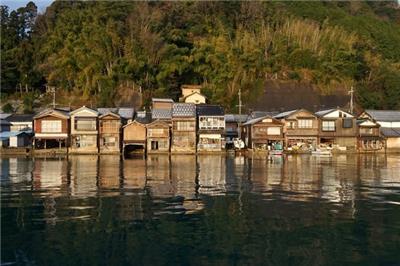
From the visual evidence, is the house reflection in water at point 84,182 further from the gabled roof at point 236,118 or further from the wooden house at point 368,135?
the wooden house at point 368,135

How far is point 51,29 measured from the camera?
209 ft

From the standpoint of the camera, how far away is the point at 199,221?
13.1m

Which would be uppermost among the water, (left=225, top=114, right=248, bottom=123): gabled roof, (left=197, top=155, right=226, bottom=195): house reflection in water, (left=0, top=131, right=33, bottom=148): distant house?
(left=225, top=114, right=248, bottom=123): gabled roof

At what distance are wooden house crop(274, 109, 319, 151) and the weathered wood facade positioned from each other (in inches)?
596

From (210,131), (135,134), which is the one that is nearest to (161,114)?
(135,134)

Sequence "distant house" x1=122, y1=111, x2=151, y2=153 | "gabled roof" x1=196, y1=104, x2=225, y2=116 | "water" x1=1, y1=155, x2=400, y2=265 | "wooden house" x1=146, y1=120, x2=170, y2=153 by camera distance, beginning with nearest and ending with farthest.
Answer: "water" x1=1, y1=155, x2=400, y2=265, "distant house" x1=122, y1=111, x2=151, y2=153, "wooden house" x1=146, y1=120, x2=170, y2=153, "gabled roof" x1=196, y1=104, x2=225, y2=116

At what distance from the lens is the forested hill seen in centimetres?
5450

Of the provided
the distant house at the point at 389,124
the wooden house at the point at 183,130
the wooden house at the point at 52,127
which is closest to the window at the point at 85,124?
the wooden house at the point at 52,127

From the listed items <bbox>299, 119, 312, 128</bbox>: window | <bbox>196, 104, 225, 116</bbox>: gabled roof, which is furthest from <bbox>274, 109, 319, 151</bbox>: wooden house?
<bbox>196, 104, 225, 116</bbox>: gabled roof

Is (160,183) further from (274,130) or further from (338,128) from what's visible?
(338,128)

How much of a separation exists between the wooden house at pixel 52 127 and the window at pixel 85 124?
989 millimetres

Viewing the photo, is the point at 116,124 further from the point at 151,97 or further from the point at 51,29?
the point at 51,29

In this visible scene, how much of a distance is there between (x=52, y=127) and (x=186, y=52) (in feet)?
61.5

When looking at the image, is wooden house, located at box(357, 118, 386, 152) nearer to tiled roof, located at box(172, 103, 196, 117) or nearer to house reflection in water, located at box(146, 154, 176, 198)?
tiled roof, located at box(172, 103, 196, 117)
